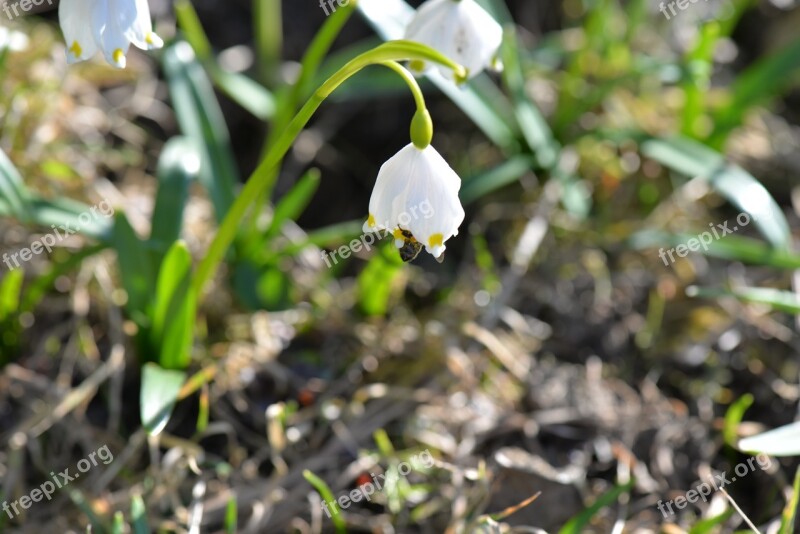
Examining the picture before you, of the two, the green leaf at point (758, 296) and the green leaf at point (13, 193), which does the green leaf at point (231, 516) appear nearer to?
the green leaf at point (13, 193)

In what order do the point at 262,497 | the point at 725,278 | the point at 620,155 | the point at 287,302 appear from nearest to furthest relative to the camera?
the point at 262,497, the point at 287,302, the point at 725,278, the point at 620,155

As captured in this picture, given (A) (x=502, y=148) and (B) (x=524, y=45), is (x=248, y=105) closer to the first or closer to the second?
(A) (x=502, y=148)

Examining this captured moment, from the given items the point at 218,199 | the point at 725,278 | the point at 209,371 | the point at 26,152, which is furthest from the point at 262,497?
the point at 725,278

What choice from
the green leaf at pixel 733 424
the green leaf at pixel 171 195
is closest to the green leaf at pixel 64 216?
the green leaf at pixel 171 195
